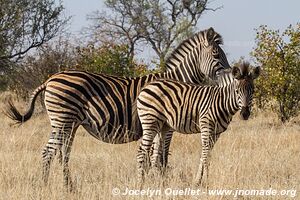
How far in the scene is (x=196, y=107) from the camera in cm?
628

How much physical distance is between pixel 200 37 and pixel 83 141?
3185 mm

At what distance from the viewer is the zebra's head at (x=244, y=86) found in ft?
19.6

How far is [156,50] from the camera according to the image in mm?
34344

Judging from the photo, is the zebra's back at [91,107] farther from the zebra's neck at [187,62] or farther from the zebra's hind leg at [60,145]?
the zebra's neck at [187,62]

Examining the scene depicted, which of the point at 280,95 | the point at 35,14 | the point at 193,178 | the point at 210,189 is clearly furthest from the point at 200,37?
the point at 35,14

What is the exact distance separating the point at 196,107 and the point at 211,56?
1.35m

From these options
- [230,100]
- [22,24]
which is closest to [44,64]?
[22,24]

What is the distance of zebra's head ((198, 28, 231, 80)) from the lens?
7.34 meters

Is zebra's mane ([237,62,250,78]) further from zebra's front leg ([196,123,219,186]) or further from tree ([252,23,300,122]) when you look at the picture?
tree ([252,23,300,122])

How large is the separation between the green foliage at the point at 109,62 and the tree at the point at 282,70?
165 inches

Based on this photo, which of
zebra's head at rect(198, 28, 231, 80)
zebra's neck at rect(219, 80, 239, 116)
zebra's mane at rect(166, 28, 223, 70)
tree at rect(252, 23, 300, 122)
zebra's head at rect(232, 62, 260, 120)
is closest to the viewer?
zebra's head at rect(232, 62, 260, 120)

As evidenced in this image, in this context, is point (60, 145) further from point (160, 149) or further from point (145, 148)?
point (160, 149)

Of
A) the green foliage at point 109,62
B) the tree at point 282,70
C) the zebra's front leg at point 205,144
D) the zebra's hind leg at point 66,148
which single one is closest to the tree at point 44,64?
the green foliage at point 109,62

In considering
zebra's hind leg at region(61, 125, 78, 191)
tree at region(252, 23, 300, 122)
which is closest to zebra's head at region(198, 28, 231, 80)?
zebra's hind leg at region(61, 125, 78, 191)
